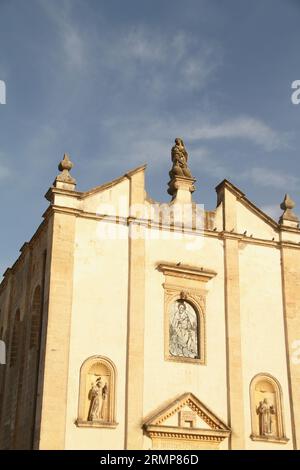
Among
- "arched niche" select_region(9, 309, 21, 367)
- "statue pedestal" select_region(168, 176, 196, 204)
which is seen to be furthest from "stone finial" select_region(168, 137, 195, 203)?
"arched niche" select_region(9, 309, 21, 367)

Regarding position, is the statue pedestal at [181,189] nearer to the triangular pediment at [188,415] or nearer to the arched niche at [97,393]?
the arched niche at [97,393]

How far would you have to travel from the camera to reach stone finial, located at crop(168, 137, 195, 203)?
23.4 meters

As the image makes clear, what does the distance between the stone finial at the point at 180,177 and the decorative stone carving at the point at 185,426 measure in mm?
6572

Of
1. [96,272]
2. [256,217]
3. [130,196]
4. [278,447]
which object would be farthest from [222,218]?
[278,447]

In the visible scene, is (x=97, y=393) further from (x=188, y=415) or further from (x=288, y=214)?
(x=288, y=214)

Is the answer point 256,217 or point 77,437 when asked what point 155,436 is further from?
point 256,217

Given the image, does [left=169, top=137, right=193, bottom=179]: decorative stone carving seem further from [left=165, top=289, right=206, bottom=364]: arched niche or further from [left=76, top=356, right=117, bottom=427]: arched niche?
[left=76, top=356, right=117, bottom=427]: arched niche

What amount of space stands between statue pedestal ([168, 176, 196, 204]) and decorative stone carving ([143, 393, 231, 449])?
6383 millimetres

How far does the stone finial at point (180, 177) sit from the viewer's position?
2336 centimetres

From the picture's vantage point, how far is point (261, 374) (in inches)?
860

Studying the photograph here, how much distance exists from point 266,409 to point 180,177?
25.9 ft

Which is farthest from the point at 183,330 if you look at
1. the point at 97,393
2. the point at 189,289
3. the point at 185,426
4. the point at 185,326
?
the point at 97,393

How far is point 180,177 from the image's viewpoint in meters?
23.6
